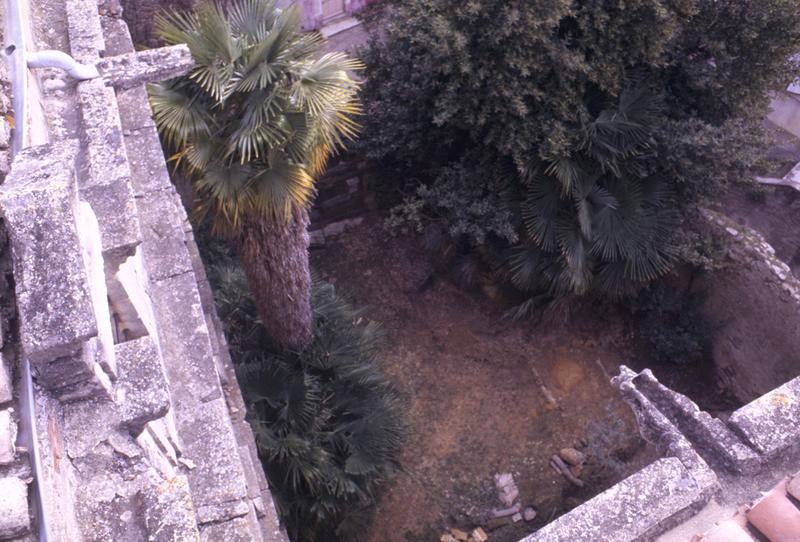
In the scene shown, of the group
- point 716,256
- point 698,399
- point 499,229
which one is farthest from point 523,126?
point 698,399

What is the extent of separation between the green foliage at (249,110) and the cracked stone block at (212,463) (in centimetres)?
234

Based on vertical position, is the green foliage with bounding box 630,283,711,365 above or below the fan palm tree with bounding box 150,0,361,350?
below

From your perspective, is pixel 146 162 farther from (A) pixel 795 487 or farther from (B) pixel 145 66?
(A) pixel 795 487

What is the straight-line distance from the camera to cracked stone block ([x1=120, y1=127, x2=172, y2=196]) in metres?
4.53

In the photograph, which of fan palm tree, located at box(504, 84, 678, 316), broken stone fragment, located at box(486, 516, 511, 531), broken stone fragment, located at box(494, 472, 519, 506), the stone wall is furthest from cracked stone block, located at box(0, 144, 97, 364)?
broken stone fragment, located at box(494, 472, 519, 506)

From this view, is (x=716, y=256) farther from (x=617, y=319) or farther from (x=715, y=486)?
(x=715, y=486)

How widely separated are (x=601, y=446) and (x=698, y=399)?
1.69 meters

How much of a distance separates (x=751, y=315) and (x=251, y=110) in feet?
22.2

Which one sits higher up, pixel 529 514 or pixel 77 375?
pixel 77 375

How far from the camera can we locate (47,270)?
6.56ft

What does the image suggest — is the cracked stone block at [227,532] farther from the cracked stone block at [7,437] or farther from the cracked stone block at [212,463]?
the cracked stone block at [7,437]

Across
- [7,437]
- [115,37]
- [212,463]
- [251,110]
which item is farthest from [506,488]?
[7,437]

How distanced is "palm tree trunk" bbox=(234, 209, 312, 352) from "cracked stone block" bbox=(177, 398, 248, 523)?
8.43 ft

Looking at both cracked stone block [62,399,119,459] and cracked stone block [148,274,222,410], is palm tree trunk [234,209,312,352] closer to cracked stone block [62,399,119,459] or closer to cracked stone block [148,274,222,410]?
cracked stone block [148,274,222,410]
